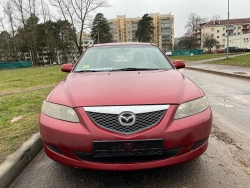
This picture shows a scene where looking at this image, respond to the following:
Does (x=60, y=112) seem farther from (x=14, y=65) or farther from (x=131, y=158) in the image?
(x=14, y=65)

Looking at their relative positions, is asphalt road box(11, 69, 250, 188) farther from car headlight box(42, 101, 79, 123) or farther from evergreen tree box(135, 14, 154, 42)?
evergreen tree box(135, 14, 154, 42)

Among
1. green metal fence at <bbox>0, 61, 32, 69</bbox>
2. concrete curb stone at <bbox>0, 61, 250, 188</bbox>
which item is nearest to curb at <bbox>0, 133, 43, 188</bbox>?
concrete curb stone at <bbox>0, 61, 250, 188</bbox>

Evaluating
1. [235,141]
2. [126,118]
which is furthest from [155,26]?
[126,118]

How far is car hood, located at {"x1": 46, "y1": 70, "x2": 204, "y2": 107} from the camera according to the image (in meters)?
2.11

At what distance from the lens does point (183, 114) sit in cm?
212

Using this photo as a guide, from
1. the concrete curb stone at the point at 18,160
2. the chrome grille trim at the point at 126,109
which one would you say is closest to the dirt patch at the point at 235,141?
the chrome grille trim at the point at 126,109

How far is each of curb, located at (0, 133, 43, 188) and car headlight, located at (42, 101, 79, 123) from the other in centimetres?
77

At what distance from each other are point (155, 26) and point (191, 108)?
110775 millimetres

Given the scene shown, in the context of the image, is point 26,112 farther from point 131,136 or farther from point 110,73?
point 131,136

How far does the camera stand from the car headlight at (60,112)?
2.12m

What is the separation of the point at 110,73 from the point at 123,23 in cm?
11291

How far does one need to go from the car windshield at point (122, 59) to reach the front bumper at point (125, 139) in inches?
51.4

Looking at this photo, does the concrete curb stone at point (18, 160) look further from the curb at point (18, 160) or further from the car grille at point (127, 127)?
the car grille at point (127, 127)

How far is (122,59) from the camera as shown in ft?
11.5
